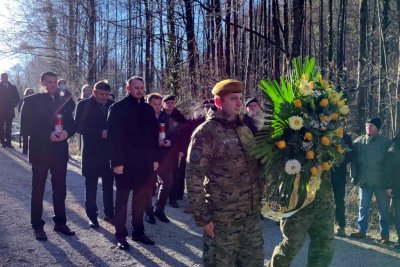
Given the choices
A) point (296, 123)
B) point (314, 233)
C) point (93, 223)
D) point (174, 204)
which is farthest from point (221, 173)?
point (174, 204)

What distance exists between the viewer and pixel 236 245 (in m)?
3.62

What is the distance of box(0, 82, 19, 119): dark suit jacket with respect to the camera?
1221 cm

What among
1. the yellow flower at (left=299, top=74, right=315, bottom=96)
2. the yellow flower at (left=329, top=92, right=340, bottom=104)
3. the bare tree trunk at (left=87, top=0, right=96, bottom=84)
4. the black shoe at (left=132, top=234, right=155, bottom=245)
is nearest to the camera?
the yellow flower at (left=299, top=74, right=315, bottom=96)

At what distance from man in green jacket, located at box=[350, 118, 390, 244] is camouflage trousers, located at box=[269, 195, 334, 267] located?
2933mm

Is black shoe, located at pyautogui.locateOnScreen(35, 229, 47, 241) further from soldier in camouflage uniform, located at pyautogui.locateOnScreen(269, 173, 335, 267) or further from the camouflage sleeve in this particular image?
soldier in camouflage uniform, located at pyautogui.locateOnScreen(269, 173, 335, 267)

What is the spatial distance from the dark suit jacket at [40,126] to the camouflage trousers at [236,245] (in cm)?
294

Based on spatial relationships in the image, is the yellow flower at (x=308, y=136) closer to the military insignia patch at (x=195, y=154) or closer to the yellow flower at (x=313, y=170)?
the yellow flower at (x=313, y=170)

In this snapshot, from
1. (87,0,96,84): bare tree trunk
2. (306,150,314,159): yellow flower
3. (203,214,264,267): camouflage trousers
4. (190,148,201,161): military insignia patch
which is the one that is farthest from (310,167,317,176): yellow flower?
(87,0,96,84): bare tree trunk

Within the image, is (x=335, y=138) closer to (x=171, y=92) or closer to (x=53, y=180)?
(x=53, y=180)

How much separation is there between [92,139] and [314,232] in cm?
376

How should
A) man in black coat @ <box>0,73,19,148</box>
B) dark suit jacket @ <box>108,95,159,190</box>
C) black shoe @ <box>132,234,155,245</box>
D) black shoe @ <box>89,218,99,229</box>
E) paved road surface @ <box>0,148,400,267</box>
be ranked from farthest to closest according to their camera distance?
man in black coat @ <box>0,73,19,148</box> < black shoe @ <box>89,218,99,229</box> < black shoe @ <box>132,234,155,245</box> < dark suit jacket @ <box>108,95,159,190</box> < paved road surface @ <box>0,148,400,267</box>

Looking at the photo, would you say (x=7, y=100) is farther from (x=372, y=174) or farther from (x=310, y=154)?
(x=310, y=154)

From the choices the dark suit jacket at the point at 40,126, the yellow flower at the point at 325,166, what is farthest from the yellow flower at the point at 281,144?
the dark suit jacket at the point at 40,126

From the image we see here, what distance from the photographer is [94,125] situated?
21.0ft
